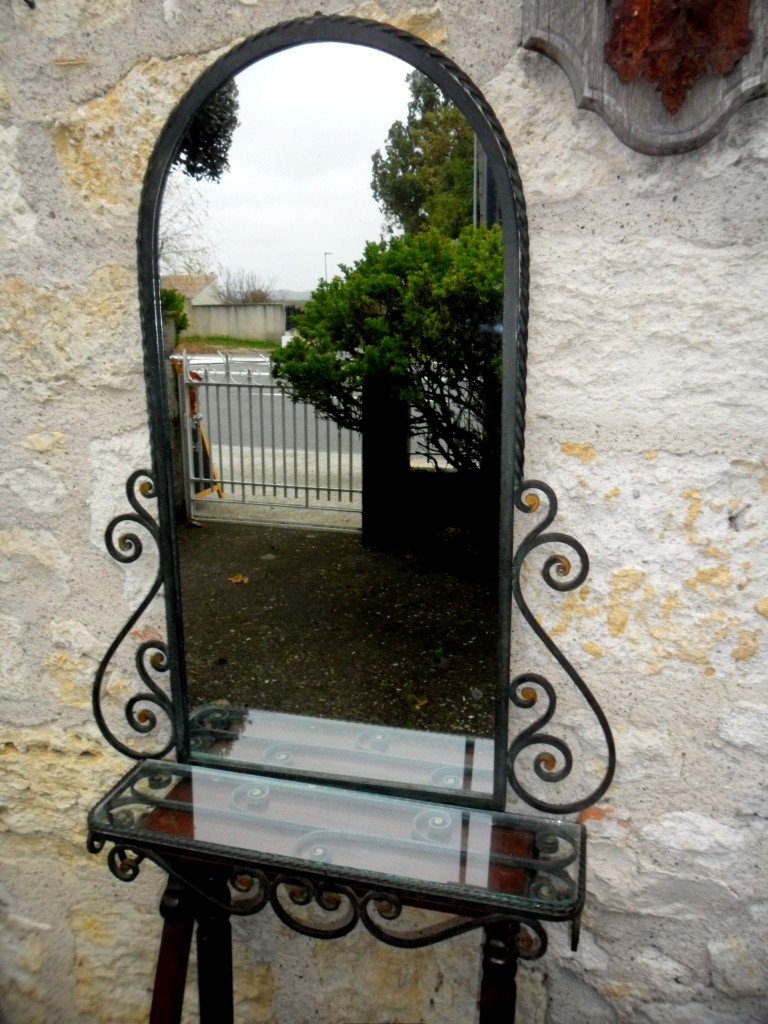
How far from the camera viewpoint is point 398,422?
144 centimetres

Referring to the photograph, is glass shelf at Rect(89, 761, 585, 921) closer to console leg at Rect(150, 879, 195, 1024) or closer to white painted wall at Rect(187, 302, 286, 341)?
console leg at Rect(150, 879, 195, 1024)

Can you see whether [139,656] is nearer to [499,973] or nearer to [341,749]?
[341,749]

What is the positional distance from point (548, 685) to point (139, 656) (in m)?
0.87

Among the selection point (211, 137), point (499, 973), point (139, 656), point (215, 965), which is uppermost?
point (211, 137)

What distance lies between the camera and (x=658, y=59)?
3.79 ft

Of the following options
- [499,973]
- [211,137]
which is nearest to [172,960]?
[499,973]

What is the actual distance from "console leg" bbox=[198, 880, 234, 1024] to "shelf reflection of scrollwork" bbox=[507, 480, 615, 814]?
712mm

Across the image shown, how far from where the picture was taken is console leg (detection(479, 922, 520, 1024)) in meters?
1.35

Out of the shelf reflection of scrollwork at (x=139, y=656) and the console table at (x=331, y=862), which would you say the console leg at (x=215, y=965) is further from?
the shelf reflection of scrollwork at (x=139, y=656)

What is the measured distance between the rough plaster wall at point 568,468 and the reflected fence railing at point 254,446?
0.48 ft

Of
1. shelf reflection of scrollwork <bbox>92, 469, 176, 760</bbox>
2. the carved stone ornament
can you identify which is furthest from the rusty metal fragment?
shelf reflection of scrollwork <bbox>92, 469, 176, 760</bbox>

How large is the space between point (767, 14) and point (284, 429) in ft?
3.38

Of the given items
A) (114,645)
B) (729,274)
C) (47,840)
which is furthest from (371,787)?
(729,274)

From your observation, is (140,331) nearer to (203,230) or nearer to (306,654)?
(203,230)
